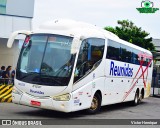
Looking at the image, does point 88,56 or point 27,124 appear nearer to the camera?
point 27,124

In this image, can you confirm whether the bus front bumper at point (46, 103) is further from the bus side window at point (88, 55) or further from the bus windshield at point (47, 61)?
the bus side window at point (88, 55)

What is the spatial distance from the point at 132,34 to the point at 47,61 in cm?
3748

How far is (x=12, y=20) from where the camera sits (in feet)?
87.1

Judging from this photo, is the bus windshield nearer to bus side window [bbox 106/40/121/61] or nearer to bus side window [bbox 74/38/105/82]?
bus side window [bbox 74/38/105/82]

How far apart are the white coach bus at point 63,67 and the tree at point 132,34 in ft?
108

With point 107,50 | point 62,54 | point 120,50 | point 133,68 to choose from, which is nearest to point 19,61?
point 62,54

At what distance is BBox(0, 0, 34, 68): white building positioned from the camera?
2623cm

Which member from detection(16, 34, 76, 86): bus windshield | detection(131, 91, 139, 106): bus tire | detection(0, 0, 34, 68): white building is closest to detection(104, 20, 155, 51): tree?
detection(0, 0, 34, 68): white building

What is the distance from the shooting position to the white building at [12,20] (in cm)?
2623

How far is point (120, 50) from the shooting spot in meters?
17.6

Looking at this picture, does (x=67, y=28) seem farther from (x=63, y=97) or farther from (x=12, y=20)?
(x=12, y=20)

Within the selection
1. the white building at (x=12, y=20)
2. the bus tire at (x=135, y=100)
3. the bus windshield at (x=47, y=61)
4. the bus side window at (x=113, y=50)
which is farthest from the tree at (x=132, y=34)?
the bus windshield at (x=47, y=61)

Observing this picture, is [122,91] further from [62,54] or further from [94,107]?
[62,54]

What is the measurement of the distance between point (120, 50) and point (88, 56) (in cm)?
380
